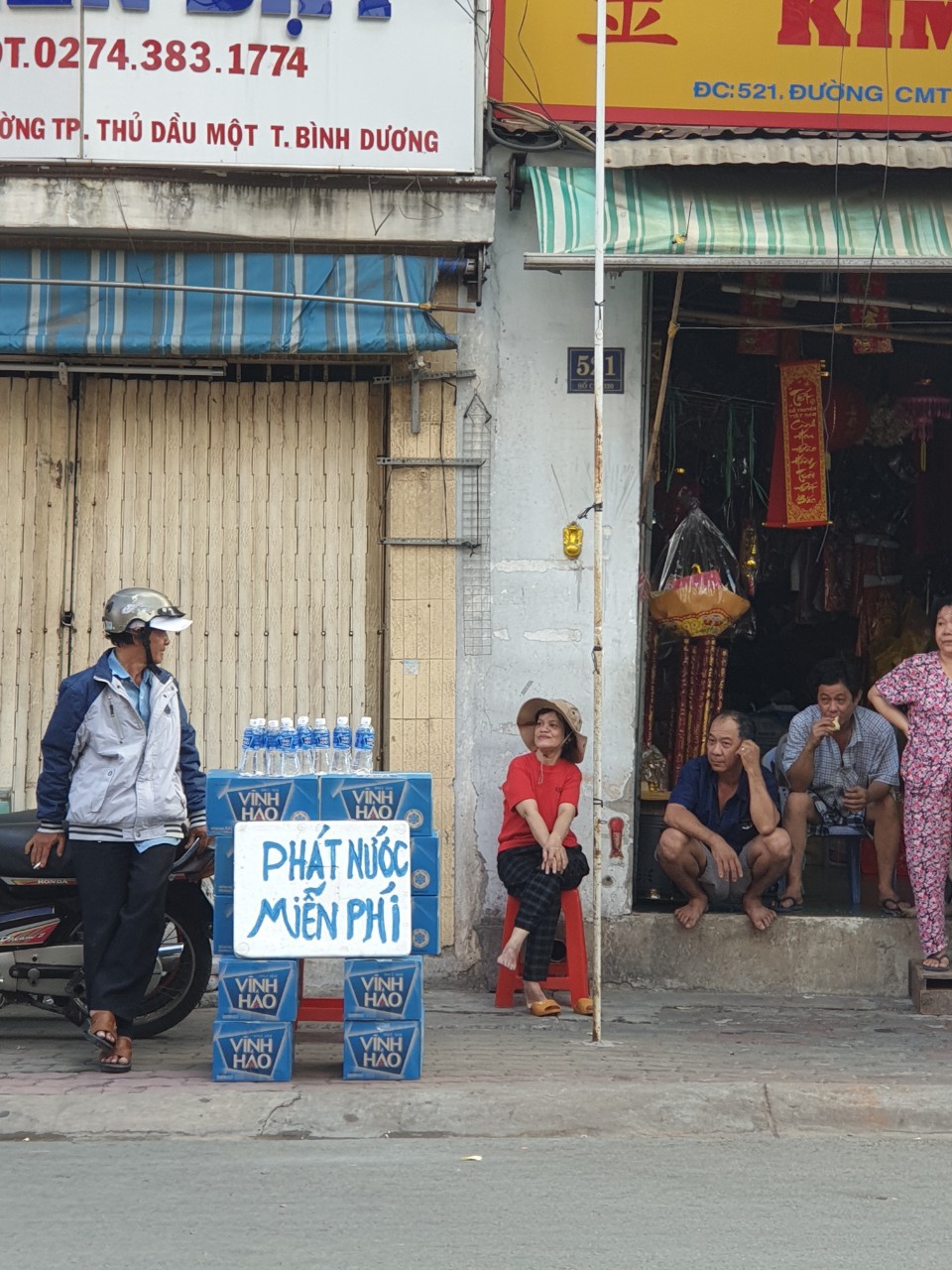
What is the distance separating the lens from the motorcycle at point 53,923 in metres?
6.74

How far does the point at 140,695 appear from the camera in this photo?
21.2ft

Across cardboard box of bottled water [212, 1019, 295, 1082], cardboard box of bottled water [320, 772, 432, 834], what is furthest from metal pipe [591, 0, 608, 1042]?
cardboard box of bottled water [212, 1019, 295, 1082]

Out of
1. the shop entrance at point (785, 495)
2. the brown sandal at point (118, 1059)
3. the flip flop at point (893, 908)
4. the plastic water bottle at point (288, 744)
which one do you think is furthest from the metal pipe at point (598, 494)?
the flip flop at point (893, 908)

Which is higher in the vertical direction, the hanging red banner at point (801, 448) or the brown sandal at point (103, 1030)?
the hanging red banner at point (801, 448)

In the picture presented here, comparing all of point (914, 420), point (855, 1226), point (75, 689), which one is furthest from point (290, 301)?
point (855, 1226)

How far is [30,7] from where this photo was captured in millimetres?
7488

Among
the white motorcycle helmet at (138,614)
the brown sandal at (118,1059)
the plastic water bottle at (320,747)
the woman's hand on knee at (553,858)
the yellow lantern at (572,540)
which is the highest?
the yellow lantern at (572,540)

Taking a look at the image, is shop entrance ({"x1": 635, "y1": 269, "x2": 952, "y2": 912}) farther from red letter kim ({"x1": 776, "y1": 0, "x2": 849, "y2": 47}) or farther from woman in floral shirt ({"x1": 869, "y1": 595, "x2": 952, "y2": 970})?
red letter kim ({"x1": 776, "y1": 0, "x2": 849, "y2": 47})

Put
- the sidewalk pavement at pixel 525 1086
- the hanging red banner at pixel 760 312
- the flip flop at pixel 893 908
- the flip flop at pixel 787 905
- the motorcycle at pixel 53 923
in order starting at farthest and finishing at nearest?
the hanging red banner at pixel 760 312 < the flip flop at pixel 787 905 < the flip flop at pixel 893 908 < the motorcycle at pixel 53 923 < the sidewalk pavement at pixel 525 1086

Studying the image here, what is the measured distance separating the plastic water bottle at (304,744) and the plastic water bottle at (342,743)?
0.09 m

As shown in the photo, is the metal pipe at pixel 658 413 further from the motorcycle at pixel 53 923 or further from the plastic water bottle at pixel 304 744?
the motorcycle at pixel 53 923

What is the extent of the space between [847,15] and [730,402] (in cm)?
224

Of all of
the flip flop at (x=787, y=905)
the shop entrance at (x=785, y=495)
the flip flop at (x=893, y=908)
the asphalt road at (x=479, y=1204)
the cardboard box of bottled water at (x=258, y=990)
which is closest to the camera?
the asphalt road at (x=479, y=1204)

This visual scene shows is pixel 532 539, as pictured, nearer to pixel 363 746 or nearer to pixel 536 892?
pixel 536 892
